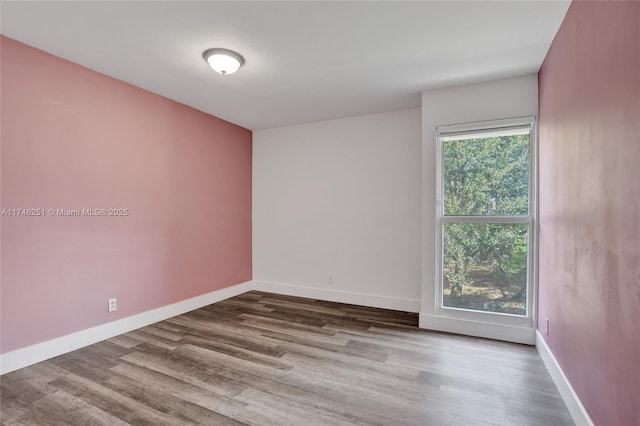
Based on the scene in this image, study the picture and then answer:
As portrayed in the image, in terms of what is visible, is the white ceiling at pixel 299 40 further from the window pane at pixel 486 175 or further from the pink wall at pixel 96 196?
the window pane at pixel 486 175

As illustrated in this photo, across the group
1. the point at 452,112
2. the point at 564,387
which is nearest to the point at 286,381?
Result: the point at 564,387

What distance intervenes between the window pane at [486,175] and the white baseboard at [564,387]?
1256 mm

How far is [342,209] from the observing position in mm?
4301

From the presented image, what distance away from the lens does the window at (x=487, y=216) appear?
9.61 ft

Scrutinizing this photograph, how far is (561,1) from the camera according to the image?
1878 mm

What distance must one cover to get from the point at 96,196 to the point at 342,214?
2870 millimetres

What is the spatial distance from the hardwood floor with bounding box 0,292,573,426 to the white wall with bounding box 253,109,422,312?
3.19 ft

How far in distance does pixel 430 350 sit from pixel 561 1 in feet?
9.08

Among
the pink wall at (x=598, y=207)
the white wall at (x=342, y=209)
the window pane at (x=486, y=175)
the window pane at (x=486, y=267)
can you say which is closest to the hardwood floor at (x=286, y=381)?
the window pane at (x=486, y=267)

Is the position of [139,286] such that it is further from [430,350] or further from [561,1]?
[561,1]

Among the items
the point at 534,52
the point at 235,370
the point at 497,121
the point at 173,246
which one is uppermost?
the point at 534,52

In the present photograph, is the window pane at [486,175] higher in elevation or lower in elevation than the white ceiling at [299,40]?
lower

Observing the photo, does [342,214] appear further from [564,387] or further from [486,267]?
[564,387]

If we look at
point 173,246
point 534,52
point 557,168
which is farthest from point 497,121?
point 173,246
